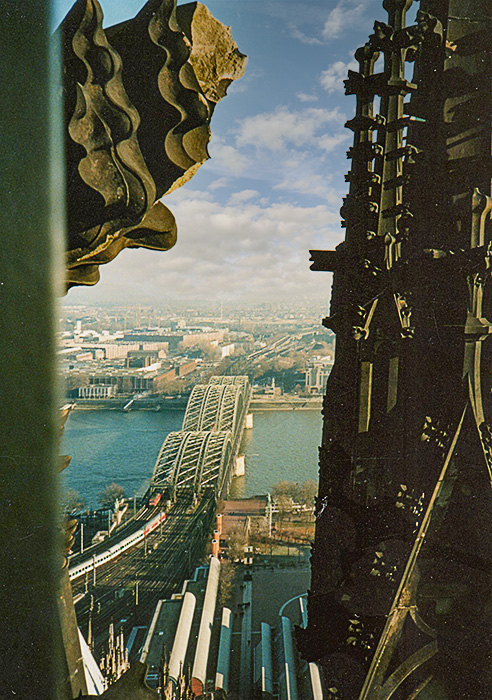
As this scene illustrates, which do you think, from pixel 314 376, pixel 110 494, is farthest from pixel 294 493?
pixel 110 494

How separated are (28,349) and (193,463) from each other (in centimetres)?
1180

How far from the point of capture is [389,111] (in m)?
0.72

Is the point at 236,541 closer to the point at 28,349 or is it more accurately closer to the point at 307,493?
the point at 307,493

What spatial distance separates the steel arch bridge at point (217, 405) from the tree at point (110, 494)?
4841 mm

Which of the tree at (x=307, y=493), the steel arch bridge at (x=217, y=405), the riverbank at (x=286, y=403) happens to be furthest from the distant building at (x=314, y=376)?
the steel arch bridge at (x=217, y=405)

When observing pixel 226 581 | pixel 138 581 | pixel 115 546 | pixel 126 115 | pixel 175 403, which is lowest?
pixel 138 581

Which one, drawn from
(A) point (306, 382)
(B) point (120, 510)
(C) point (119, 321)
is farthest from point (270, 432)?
(C) point (119, 321)

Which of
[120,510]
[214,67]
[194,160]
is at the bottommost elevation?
[120,510]

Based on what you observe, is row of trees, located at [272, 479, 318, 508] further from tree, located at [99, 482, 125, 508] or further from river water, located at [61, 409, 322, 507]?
tree, located at [99, 482, 125, 508]

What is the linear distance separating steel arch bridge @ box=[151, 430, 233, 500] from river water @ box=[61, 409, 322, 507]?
0.44 m

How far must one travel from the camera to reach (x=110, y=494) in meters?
9.65

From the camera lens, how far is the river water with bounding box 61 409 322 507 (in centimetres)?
1044

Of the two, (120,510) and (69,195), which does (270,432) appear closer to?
(120,510)

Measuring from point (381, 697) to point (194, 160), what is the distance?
2.40 ft
